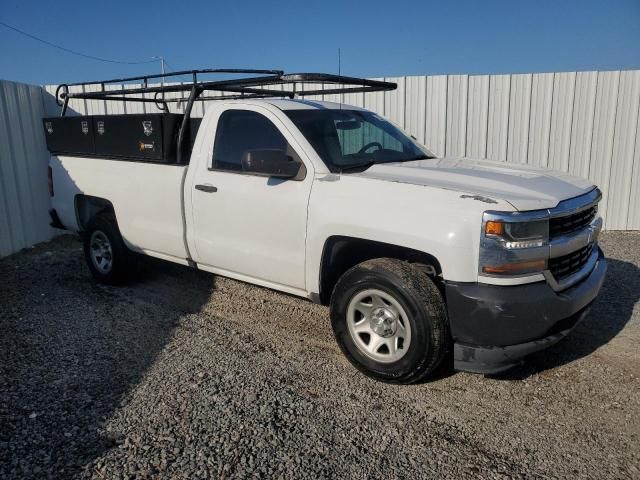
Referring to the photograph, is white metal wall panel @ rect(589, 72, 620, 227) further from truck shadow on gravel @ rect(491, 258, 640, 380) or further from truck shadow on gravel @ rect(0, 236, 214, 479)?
truck shadow on gravel @ rect(0, 236, 214, 479)

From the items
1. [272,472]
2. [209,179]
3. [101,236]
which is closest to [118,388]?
[272,472]

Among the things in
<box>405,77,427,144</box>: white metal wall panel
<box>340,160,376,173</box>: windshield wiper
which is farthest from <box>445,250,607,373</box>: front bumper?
<box>405,77,427,144</box>: white metal wall panel

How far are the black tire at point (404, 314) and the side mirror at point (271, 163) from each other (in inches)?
35.9

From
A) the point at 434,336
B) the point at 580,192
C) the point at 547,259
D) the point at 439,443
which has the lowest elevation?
the point at 439,443

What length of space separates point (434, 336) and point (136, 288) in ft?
12.6

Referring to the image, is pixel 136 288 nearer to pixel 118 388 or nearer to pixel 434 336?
pixel 118 388

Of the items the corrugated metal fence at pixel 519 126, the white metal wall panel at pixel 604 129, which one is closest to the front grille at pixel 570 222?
the corrugated metal fence at pixel 519 126

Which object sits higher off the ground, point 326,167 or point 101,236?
point 326,167

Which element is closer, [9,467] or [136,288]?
[9,467]

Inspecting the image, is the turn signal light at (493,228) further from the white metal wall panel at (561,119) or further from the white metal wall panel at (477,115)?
the white metal wall panel at (477,115)

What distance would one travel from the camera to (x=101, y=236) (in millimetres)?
6012

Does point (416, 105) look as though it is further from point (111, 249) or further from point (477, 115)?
point (111, 249)

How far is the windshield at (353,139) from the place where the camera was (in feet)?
13.9

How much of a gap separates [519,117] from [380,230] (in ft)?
19.4
